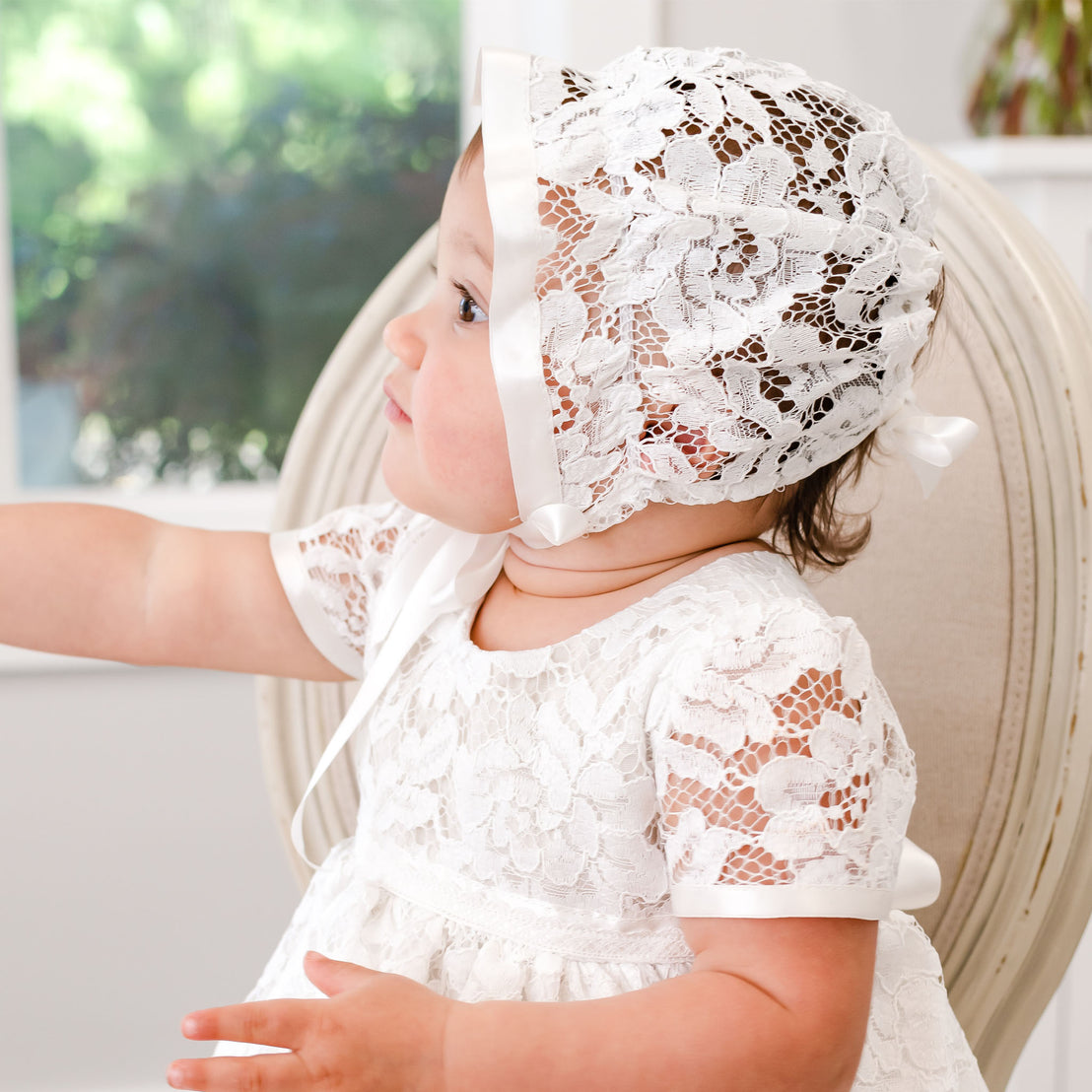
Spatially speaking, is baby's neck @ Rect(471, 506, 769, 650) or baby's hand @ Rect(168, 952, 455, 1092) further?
baby's neck @ Rect(471, 506, 769, 650)

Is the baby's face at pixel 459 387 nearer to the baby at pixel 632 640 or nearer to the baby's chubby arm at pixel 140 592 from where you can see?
the baby at pixel 632 640

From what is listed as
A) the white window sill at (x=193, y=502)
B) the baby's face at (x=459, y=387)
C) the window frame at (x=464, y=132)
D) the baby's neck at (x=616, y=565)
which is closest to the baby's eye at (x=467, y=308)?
the baby's face at (x=459, y=387)

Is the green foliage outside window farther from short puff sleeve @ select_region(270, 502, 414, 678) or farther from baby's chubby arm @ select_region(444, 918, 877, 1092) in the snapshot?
baby's chubby arm @ select_region(444, 918, 877, 1092)

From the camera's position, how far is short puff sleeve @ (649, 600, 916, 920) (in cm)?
54

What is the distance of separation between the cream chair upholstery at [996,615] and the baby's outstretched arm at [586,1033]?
29 cm

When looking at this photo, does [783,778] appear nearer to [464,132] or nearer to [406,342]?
[406,342]

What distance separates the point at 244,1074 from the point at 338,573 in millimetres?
370

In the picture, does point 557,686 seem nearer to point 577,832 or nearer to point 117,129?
point 577,832

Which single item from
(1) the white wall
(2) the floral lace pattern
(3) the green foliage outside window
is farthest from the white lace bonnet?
(3) the green foliage outside window

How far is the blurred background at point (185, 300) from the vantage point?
54.3 inches

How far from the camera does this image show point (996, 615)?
0.81 m

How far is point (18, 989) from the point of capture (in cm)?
146

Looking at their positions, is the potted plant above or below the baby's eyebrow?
above

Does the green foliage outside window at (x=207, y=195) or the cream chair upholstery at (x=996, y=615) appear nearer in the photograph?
the cream chair upholstery at (x=996, y=615)
